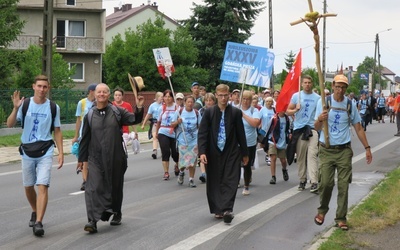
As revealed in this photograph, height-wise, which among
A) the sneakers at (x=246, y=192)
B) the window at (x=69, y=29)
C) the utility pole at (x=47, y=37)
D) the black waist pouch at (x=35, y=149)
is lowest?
the sneakers at (x=246, y=192)

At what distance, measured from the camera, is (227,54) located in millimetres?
20734

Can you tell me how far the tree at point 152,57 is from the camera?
146ft

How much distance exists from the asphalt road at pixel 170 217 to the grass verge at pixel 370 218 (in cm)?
32

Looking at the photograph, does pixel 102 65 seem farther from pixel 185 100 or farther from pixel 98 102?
pixel 98 102

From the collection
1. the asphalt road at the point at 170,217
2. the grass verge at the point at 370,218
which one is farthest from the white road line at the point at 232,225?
the grass verge at the point at 370,218

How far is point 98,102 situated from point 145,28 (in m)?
37.0

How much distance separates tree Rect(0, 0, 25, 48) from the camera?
3033 cm

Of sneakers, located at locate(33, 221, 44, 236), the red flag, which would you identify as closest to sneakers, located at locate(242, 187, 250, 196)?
the red flag

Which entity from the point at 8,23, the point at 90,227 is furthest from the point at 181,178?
the point at 8,23

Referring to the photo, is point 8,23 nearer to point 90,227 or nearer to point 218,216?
point 218,216

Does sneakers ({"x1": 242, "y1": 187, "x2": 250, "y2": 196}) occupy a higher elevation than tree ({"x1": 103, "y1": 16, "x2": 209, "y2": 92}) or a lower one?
lower

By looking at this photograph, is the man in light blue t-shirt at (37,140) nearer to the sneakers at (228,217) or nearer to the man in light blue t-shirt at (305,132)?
the sneakers at (228,217)

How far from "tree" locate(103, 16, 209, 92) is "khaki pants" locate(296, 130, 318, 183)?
31543 millimetres

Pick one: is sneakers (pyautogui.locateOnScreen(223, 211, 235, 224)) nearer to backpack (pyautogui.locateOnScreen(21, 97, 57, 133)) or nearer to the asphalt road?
the asphalt road
